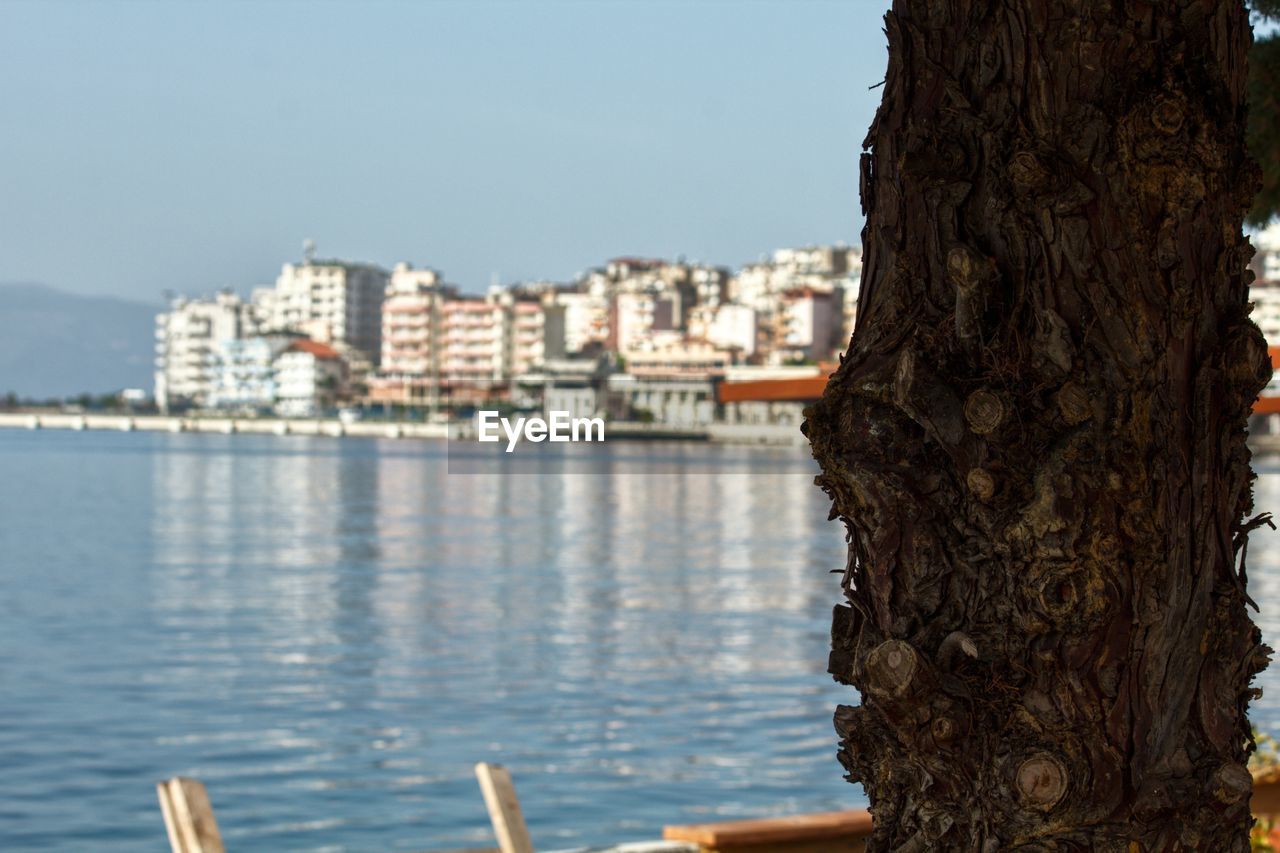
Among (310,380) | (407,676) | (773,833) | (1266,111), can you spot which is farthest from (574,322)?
(1266,111)

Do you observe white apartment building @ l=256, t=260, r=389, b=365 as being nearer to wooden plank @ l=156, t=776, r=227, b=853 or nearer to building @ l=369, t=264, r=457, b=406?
building @ l=369, t=264, r=457, b=406

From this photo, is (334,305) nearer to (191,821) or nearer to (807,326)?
(807,326)

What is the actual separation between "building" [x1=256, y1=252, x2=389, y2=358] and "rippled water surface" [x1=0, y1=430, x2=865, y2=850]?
104 meters

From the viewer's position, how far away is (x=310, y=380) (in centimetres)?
12269

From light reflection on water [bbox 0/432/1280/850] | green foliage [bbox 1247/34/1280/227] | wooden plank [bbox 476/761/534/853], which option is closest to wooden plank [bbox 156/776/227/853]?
wooden plank [bbox 476/761/534/853]

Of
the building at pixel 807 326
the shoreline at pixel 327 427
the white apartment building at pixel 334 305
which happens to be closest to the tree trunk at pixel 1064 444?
the shoreline at pixel 327 427

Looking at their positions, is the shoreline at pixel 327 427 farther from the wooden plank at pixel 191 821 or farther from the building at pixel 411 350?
the wooden plank at pixel 191 821

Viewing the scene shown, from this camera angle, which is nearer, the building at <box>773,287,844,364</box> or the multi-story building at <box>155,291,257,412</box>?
the building at <box>773,287,844,364</box>

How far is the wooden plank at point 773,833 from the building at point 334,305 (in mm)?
136820

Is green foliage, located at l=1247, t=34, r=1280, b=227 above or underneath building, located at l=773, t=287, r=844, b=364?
underneath

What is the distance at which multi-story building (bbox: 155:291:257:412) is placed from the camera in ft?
459

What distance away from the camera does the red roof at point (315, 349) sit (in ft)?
405

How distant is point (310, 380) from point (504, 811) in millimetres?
120424

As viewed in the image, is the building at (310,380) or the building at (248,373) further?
the building at (248,373)
